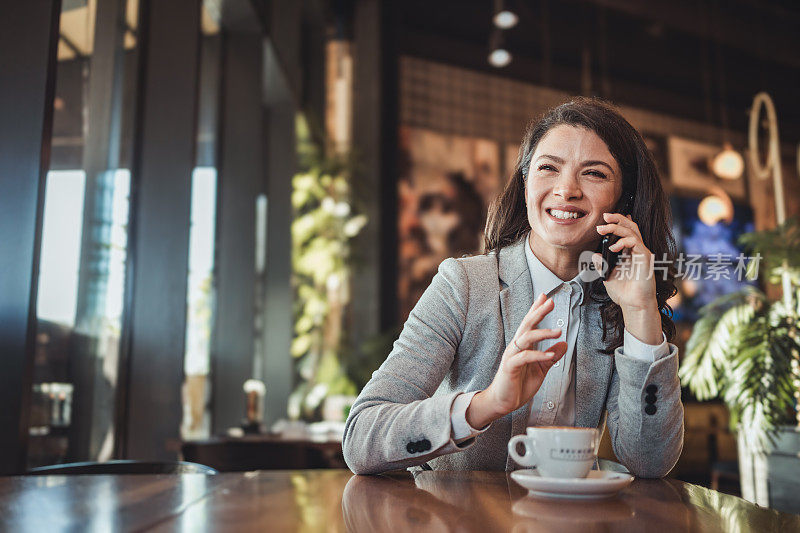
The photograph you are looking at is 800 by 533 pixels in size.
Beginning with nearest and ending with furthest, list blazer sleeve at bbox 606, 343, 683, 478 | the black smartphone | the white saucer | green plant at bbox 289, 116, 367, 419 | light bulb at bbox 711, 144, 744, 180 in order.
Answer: the white saucer < blazer sleeve at bbox 606, 343, 683, 478 < the black smartphone < green plant at bbox 289, 116, 367, 419 < light bulb at bbox 711, 144, 744, 180

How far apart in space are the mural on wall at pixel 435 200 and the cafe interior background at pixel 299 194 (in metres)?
0.03

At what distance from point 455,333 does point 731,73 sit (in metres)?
9.30

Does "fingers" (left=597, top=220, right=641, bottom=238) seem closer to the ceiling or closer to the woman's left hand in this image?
the woman's left hand

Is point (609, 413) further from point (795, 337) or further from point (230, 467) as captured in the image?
point (795, 337)

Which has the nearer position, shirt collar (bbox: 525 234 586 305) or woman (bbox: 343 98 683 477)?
woman (bbox: 343 98 683 477)

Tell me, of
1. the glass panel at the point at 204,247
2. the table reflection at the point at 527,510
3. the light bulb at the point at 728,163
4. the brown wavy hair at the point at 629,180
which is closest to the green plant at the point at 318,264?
the glass panel at the point at 204,247

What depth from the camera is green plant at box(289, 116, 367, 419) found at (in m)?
5.67

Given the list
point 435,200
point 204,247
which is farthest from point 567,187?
point 435,200

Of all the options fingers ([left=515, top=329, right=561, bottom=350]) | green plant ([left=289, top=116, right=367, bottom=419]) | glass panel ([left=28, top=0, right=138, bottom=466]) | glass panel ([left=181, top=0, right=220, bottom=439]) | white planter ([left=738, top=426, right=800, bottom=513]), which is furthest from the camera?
green plant ([left=289, top=116, right=367, bottom=419])

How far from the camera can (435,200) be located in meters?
7.54

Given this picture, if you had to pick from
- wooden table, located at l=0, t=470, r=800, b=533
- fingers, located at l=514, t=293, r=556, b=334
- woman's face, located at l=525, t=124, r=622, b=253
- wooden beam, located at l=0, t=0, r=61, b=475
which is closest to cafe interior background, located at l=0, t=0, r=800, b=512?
wooden beam, located at l=0, t=0, r=61, b=475

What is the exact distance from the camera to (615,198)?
1487 mm

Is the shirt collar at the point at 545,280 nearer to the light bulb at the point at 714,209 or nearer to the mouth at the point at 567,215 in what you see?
the mouth at the point at 567,215

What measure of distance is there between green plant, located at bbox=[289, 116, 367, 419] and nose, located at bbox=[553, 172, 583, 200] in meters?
4.10
